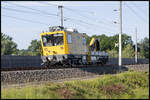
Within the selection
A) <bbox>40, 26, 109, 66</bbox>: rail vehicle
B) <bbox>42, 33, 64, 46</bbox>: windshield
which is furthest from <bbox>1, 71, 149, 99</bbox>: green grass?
<bbox>42, 33, 64, 46</bbox>: windshield

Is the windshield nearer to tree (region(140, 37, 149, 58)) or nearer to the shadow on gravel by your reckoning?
the shadow on gravel

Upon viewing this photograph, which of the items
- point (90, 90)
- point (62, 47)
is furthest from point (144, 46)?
point (90, 90)

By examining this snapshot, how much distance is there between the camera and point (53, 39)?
22484 mm

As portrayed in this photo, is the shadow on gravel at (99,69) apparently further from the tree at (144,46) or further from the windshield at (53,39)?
the tree at (144,46)

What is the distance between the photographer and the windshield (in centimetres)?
2192

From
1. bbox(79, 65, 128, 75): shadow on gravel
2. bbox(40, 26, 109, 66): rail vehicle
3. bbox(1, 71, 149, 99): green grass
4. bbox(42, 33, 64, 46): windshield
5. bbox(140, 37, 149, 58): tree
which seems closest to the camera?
bbox(1, 71, 149, 99): green grass

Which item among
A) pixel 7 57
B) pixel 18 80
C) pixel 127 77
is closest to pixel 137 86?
pixel 127 77

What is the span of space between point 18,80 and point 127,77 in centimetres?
681

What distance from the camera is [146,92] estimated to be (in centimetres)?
1302

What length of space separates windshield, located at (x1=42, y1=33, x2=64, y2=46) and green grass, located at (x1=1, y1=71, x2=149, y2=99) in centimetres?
718

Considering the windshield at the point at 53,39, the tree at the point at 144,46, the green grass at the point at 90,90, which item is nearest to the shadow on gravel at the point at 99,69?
the windshield at the point at 53,39

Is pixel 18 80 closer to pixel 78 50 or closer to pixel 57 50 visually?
pixel 57 50

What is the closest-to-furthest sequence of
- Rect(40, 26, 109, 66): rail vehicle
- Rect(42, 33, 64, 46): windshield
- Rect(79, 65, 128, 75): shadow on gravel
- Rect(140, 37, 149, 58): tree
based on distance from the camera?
Rect(40, 26, 109, 66): rail vehicle
Rect(42, 33, 64, 46): windshield
Rect(79, 65, 128, 75): shadow on gravel
Rect(140, 37, 149, 58): tree

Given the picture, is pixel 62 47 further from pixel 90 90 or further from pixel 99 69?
pixel 90 90
